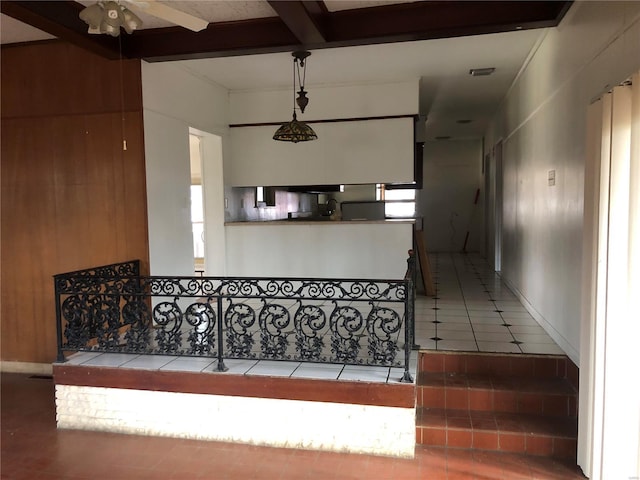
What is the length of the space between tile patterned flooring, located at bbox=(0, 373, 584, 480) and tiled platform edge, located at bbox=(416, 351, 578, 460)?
82 mm

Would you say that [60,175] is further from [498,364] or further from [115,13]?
[498,364]

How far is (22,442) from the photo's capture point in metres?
3.11

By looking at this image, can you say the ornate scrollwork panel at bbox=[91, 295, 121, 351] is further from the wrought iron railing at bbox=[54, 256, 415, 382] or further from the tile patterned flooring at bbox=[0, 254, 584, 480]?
the tile patterned flooring at bbox=[0, 254, 584, 480]

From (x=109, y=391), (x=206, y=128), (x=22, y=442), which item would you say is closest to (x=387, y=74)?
(x=206, y=128)

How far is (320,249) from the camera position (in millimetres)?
5582

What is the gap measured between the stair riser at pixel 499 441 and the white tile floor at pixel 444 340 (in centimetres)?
43

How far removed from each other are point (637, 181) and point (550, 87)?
2.03 m

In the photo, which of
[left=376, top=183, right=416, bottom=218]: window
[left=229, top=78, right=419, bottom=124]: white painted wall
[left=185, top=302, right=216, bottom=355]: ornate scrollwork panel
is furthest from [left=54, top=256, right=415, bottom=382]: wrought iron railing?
[left=376, top=183, right=416, bottom=218]: window

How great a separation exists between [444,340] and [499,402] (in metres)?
0.73

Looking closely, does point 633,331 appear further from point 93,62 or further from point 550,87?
point 93,62

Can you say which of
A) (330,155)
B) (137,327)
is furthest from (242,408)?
(330,155)

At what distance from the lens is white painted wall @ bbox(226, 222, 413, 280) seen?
5367 mm

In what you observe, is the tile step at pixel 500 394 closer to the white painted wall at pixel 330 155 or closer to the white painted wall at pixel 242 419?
the white painted wall at pixel 242 419

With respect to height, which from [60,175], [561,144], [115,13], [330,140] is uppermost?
[115,13]
